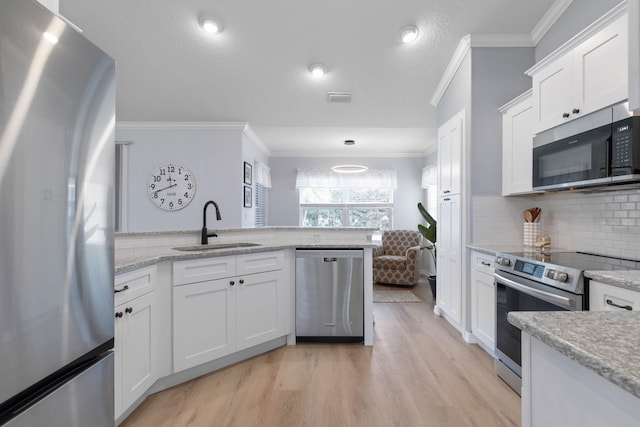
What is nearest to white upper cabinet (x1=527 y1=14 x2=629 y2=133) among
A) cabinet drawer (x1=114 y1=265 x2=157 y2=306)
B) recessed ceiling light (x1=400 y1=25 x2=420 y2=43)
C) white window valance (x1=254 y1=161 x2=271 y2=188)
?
recessed ceiling light (x1=400 y1=25 x2=420 y2=43)

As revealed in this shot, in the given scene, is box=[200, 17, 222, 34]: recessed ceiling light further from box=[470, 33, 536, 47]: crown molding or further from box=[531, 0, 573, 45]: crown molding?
box=[531, 0, 573, 45]: crown molding

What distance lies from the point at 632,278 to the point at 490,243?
1478mm

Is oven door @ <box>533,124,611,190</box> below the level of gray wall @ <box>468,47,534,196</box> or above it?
below

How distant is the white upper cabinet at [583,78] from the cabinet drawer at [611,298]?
1.00 meters

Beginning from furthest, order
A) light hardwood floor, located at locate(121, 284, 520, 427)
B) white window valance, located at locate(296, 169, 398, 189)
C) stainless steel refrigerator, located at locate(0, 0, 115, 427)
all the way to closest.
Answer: white window valance, located at locate(296, 169, 398, 189) < light hardwood floor, located at locate(121, 284, 520, 427) < stainless steel refrigerator, located at locate(0, 0, 115, 427)

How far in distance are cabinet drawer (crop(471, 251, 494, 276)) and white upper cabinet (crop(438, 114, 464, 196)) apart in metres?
0.67

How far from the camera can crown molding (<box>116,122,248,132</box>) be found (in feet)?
14.5

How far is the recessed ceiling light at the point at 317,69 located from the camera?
3359mm

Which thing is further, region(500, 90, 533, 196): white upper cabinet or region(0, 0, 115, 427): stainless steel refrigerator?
region(500, 90, 533, 196): white upper cabinet

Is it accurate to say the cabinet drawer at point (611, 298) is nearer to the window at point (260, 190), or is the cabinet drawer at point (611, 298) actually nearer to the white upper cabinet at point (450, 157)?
the white upper cabinet at point (450, 157)

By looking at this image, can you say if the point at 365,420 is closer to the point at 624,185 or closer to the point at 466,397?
the point at 466,397

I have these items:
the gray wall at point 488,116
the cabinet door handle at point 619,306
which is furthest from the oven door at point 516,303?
the gray wall at point 488,116

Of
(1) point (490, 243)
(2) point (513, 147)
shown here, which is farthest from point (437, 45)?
(1) point (490, 243)

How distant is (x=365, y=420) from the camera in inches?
68.8
